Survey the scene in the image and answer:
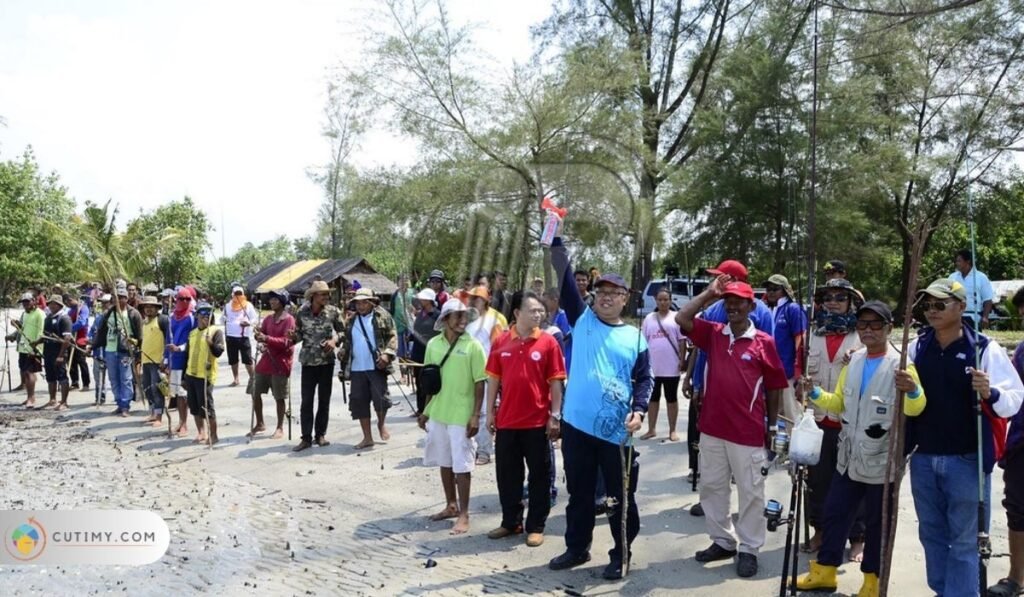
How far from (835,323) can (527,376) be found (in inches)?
87.6

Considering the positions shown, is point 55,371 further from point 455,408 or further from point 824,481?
point 824,481

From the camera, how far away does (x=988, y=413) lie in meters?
3.99

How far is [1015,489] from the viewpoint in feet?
15.0

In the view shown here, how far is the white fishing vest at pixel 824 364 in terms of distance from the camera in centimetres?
526

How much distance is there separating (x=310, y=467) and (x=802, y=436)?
216 inches

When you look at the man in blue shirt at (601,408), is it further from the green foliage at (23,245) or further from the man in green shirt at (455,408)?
the green foliage at (23,245)

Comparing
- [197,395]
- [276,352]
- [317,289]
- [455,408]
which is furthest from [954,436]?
[197,395]

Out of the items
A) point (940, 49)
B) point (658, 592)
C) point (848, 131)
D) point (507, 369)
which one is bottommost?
point (658, 592)

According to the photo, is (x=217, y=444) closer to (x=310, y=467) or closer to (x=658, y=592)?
(x=310, y=467)

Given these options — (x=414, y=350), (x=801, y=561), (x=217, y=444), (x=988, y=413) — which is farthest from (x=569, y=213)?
(x=988, y=413)

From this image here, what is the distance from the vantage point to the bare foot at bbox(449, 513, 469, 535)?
19.9ft
